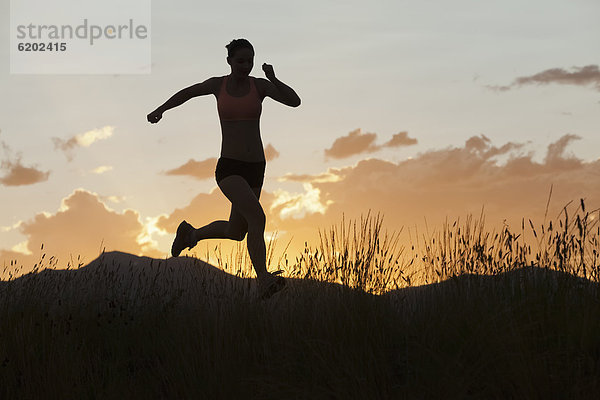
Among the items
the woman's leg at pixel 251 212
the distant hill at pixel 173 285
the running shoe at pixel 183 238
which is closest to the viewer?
the distant hill at pixel 173 285

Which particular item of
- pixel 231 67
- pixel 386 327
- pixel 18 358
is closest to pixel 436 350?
pixel 386 327

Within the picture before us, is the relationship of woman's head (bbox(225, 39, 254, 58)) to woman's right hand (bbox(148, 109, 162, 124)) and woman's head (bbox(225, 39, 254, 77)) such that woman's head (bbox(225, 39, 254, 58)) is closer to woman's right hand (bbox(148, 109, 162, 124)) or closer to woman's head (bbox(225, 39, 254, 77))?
woman's head (bbox(225, 39, 254, 77))

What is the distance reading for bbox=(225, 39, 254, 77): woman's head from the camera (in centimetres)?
717

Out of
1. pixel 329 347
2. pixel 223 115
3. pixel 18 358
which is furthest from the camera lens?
pixel 223 115

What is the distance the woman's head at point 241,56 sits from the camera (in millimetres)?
7168

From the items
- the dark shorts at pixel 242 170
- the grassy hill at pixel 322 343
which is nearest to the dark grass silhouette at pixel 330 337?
the grassy hill at pixel 322 343

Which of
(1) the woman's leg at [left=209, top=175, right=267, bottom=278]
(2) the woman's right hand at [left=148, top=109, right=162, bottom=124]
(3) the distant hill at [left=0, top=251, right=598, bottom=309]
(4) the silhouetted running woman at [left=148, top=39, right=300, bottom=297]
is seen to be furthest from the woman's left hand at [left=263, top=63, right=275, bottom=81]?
(3) the distant hill at [left=0, top=251, right=598, bottom=309]

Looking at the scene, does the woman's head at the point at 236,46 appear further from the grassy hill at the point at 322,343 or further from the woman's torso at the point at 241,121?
the grassy hill at the point at 322,343

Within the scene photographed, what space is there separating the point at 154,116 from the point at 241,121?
3.42 ft

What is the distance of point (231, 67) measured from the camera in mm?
7309

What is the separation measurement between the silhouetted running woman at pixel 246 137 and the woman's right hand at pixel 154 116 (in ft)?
2.17

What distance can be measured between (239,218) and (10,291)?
2.46m

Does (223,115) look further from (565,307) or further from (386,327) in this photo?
(565,307)

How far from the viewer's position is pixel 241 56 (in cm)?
717
